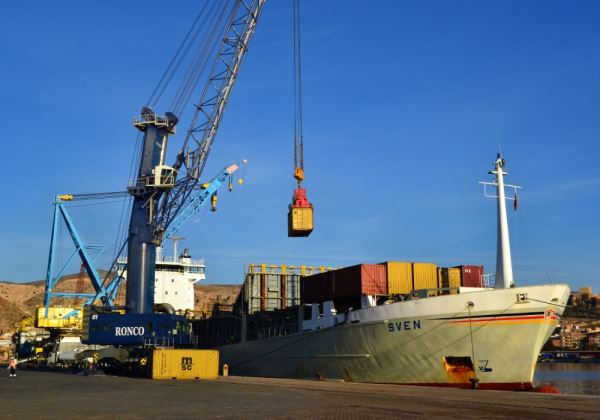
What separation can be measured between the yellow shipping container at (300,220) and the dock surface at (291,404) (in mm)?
12756

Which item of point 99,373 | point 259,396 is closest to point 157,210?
point 99,373

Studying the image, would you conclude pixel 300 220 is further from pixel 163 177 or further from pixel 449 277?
pixel 163 177

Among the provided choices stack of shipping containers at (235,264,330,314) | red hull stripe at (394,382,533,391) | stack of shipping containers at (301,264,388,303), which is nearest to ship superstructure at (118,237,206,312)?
stack of shipping containers at (235,264,330,314)

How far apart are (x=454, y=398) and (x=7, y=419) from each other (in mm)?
16214

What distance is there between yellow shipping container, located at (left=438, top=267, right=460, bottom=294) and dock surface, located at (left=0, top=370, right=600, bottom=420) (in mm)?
10771

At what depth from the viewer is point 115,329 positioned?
50.9 meters

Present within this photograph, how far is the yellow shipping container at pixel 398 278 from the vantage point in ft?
119

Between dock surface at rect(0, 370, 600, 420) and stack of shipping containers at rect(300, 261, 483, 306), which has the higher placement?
stack of shipping containers at rect(300, 261, 483, 306)

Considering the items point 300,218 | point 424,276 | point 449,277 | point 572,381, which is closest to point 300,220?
point 300,218

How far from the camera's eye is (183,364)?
41.9 meters

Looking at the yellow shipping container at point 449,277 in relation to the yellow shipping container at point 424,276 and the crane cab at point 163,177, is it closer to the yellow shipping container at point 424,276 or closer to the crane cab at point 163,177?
the yellow shipping container at point 424,276

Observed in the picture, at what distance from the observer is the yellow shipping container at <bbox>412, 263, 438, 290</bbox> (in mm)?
37062

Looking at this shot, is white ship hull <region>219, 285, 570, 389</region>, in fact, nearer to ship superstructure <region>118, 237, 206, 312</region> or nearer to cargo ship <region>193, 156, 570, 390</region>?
cargo ship <region>193, 156, 570, 390</region>

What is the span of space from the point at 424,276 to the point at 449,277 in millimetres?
2008
